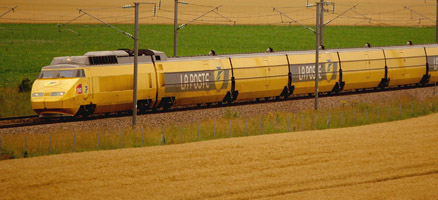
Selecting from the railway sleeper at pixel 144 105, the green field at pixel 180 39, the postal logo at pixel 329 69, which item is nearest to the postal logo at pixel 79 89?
the railway sleeper at pixel 144 105

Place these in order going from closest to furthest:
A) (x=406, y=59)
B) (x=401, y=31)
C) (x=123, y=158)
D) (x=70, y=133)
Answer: (x=123, y=158) → (x=70, y=133) → (x=406, y=59) → (x=401, y=31)

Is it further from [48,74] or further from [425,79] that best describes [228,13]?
[48,74]

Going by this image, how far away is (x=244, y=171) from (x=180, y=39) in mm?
89227

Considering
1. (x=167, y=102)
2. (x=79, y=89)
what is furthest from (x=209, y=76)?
(x=79, y=89)

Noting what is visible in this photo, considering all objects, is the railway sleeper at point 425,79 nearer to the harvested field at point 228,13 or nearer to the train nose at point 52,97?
the train nose at point 52,97

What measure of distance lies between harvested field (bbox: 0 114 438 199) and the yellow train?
7347 millimetres

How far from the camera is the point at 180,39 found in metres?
119

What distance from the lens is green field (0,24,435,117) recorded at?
94281mm

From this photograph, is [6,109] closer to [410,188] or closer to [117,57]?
[117,57]

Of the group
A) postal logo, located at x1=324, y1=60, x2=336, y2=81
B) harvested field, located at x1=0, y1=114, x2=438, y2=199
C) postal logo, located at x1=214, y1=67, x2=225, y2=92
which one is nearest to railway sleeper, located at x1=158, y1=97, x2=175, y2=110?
postal logo, located at x1=214, y1=67, x2=225, y2=92

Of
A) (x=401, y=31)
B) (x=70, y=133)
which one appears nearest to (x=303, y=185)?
(x=70, y=133)

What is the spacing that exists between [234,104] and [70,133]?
51.7ft

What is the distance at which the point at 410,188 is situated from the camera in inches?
1125

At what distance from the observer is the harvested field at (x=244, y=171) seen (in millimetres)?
27422
